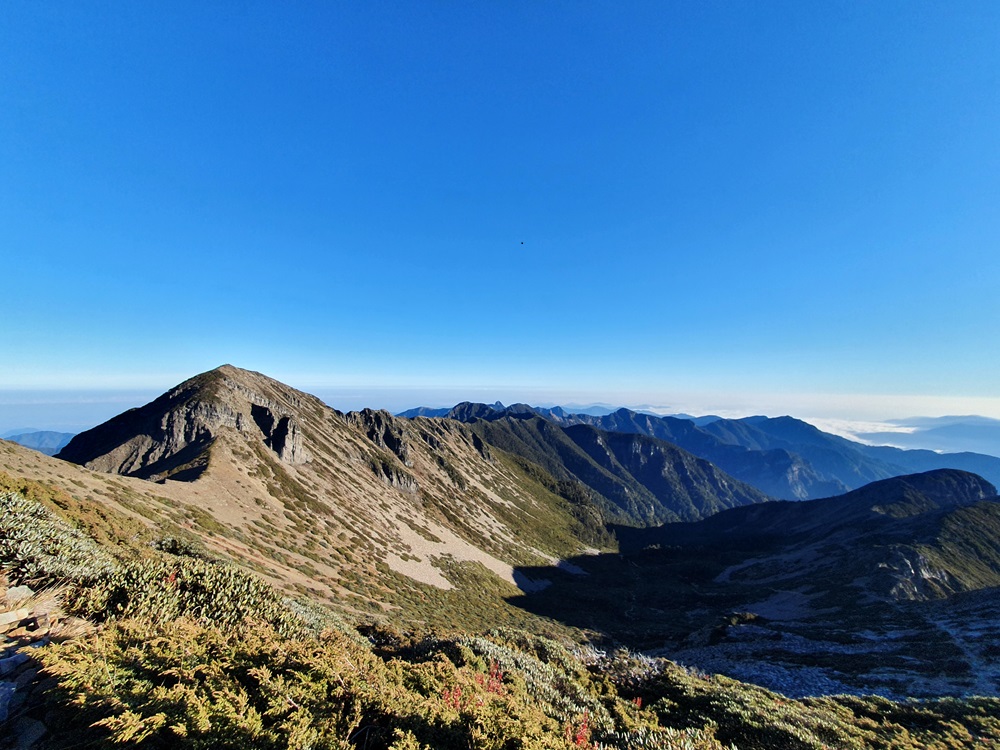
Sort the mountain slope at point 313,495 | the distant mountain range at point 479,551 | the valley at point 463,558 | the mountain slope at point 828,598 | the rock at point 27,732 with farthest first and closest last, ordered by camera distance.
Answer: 1. the mountain slope at point 313,495
2. the distant mountain range at point 479,551
3. the mountain slope at point 828,598
4. the valley at point 463,558
5. the rock at point 27,732

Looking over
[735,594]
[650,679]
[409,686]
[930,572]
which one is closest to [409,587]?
[650,679]

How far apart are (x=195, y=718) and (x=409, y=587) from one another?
5648 cm

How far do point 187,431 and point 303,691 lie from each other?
280 feet

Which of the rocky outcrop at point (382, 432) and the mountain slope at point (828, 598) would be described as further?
the rocky outcrop at point (382, 432)

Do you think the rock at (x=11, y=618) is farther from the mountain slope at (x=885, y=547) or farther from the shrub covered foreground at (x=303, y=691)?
the mountain slope at (x=885, y=547)

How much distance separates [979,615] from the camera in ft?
133

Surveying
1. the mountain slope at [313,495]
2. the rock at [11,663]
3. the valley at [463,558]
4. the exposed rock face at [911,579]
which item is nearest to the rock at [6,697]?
the rock at [11,663]

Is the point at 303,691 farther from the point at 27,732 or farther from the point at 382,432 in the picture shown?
the point at 382,432

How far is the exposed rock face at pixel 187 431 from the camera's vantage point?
63.6 meters

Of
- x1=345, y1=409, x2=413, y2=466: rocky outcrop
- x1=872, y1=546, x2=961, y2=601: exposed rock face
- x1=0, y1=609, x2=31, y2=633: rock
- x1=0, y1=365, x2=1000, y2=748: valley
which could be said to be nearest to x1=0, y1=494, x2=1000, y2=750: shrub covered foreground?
x1=0, y1=365, x2=1000, y2=748: valley

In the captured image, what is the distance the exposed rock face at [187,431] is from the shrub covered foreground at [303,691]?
52.2 m

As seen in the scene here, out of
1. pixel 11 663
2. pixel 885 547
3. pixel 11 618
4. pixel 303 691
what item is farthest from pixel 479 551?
pixel 11 663

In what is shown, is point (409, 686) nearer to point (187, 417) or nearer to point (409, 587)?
point (409, 587)

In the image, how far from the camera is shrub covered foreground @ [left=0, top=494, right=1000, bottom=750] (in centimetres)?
575
